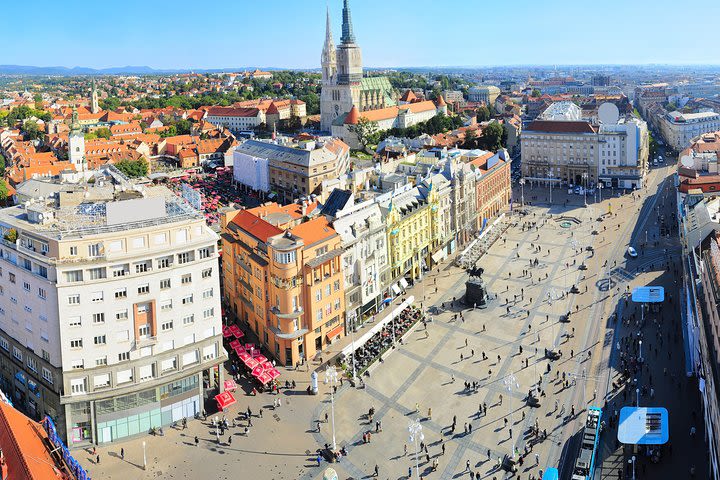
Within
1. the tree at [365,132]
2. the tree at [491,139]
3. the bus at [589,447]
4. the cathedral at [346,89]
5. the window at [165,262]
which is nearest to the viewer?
the bus at [589,447]

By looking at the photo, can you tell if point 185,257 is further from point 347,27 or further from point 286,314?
point 347,27

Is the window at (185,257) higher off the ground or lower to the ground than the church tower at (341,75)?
lower

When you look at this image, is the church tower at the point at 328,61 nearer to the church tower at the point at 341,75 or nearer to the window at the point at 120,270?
the church tower at the point at 341,75

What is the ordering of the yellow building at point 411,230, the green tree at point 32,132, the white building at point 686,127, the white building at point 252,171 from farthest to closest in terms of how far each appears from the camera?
the green tree at point 32,132, the white building at point 686,127, the white building at point 252,171, the yellow building at point 411,230

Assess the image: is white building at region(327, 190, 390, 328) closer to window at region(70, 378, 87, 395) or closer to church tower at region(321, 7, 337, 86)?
window at region(70, 378, 87, 395)

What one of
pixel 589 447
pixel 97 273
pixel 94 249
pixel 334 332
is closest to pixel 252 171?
pixel 334 332

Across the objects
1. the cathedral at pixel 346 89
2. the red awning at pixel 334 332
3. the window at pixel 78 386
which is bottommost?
the red awning at pixel 334 332

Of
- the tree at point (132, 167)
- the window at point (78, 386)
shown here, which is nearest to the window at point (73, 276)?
the window at point (78, 386)

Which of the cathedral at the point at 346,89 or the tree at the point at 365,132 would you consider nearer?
the tree at the point at 365,132
